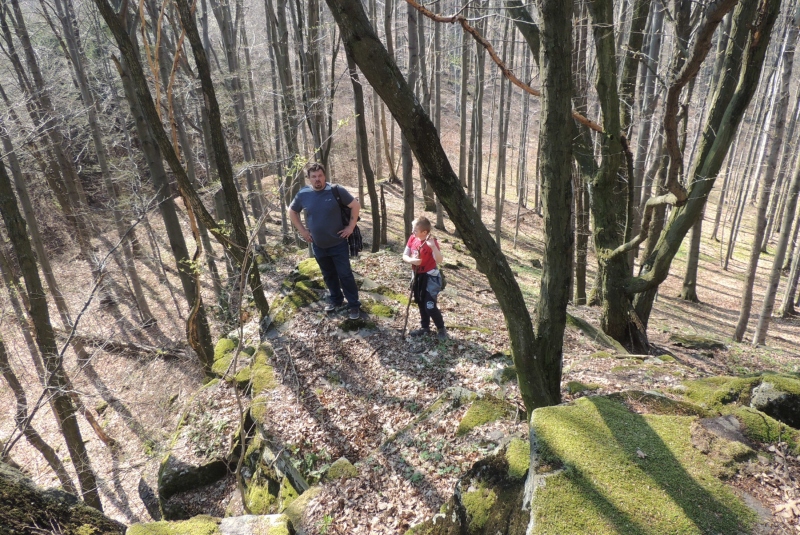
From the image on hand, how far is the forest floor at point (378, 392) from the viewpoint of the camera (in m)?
3.65

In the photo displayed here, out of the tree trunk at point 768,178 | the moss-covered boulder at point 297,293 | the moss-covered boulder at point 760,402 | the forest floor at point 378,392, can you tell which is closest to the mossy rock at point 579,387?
the forest floor at point 378,392

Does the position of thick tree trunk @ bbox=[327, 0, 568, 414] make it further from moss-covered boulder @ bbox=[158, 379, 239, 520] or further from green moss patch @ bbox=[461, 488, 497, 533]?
moss-covered boulder @ bbox=[158, 379, 239, 520]

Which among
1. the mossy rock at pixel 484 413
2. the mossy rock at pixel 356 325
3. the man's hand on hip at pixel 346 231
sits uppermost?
the man's hand on hip at pixel 346 231

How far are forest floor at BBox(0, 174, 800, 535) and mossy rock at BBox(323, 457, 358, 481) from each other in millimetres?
73

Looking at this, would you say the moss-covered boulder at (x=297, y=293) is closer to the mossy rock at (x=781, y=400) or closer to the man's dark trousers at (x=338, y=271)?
the man's dark trousers at (x=338, y=271)

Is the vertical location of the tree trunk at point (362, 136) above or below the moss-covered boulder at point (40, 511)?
above

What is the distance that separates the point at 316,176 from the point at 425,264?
1.83 metres

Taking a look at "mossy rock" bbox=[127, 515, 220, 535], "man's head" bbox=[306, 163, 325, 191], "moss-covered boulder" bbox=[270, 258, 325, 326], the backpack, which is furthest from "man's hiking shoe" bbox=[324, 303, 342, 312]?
"mossy rock" bbox=[127, 515, 220, 535]

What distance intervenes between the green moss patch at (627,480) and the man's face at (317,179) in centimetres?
398

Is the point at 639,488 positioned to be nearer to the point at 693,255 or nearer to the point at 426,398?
the point at 426,398

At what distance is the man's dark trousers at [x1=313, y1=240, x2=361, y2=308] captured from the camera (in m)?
5.95

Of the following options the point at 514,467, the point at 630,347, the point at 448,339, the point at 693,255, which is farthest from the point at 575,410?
the point at 693,255

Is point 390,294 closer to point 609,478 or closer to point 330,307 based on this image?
point 330,307

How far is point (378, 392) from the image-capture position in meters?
5.13
